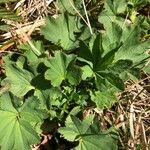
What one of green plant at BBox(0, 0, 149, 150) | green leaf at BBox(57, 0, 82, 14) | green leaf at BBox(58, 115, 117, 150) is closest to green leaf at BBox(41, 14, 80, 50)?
green plant at BBox(0, 0, 149, 150)

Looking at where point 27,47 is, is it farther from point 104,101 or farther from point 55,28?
point 104,101

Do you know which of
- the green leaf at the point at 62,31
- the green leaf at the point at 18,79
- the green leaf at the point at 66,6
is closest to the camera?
the green leaf at the point at 18,79

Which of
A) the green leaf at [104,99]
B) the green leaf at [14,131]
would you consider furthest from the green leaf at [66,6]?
the green leaf at [14,131]

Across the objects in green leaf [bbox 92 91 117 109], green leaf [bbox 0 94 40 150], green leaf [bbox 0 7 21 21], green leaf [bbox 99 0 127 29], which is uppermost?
green leaf [bbox 0 7 21 21]

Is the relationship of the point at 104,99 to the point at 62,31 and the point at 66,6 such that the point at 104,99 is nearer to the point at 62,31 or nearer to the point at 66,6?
the point at 62,31

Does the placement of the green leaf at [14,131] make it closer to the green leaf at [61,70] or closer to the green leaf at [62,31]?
the green leaf at [61,70]

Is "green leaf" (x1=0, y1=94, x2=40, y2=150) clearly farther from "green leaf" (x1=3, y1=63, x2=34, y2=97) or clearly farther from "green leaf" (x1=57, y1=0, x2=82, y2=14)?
"green leaf" (x1=57, y1=0, x2=82, y2=14)

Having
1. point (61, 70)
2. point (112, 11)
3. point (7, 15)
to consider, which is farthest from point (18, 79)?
point (112, 11)

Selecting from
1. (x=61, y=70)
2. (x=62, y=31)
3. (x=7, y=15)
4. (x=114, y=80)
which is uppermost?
(x=7, y=15)
